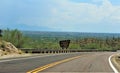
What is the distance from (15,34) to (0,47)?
136ft

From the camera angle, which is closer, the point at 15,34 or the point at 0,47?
the point at 0,47

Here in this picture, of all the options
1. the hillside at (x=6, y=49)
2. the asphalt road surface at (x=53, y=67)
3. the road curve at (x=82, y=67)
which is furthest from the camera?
the hillside at (x=6, y=49)

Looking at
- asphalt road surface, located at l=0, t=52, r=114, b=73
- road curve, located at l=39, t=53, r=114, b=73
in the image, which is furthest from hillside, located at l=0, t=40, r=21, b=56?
road curve, located at l=39, t=53, r=114, b=73

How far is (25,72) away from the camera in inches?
762

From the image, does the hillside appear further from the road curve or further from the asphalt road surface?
the road curve

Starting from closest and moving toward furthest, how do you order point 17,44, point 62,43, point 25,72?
point 25,72 → point 17,44 → point 62,43

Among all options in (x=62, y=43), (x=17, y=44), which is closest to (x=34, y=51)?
(x=17, y=44)

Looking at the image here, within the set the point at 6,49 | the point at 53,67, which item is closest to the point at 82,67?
the point at 53,67

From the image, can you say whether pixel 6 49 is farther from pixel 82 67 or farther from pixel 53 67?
pixel 53 67

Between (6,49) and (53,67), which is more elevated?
(6,49)

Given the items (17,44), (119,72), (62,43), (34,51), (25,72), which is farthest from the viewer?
(62,43)

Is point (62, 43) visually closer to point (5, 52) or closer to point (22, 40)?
point (22, 40)

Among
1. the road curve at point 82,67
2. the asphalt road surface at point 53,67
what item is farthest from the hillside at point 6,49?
the road curve at point 82,67

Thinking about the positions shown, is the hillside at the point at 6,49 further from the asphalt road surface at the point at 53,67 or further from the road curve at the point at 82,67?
the road curve at the point at 82,67
